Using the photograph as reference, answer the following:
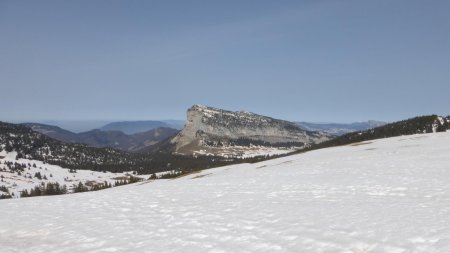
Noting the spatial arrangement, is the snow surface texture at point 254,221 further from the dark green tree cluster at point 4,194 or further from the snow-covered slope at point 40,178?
the snow-covered slope at point 40,178

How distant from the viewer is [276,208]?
19.0 metres

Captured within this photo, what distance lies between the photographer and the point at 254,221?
53.7ft

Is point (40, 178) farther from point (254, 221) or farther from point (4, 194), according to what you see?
point (254, 221)

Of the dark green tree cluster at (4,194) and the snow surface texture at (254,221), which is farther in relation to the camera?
the dark green tree cluster at (4,194)

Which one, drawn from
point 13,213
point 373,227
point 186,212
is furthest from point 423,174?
point 13,213

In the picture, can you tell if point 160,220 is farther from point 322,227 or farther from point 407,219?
point 407,219

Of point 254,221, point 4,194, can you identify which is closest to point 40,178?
point 4,194

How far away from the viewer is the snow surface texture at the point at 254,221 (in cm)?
1270

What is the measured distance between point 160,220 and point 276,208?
19.3 ft

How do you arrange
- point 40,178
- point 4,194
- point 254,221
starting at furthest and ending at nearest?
point 40,178 → point 4,194 → point 254,221

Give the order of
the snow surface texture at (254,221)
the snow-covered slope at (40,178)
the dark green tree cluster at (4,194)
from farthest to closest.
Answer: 1. the snow-covered slope at (40,178)
2. the dark green tree cluster at (4,194)
3. the snow surface texture at (254,221)

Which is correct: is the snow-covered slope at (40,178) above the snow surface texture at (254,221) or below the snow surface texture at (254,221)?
below

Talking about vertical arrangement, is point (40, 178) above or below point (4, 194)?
below

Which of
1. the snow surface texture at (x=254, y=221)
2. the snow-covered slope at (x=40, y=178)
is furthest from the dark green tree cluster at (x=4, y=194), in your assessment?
the snow surface texture at (x=254, y=221)
